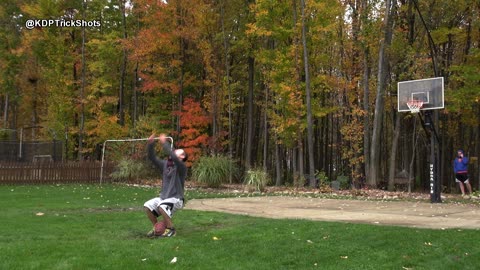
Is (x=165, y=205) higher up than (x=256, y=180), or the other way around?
(x=165, y=205)

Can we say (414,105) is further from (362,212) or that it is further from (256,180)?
(256,180)

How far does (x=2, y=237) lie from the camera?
803cm

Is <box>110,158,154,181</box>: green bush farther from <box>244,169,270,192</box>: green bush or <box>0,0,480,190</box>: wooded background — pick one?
<box>244,169,270,192</box>: green bush

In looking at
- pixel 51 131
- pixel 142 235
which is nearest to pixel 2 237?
pixel 142 235

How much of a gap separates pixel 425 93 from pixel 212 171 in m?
9.73

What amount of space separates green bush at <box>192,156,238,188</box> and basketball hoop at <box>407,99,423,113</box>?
895cm

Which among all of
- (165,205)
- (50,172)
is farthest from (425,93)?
(50,172)

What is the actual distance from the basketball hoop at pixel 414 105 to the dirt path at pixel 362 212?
3.48 meters

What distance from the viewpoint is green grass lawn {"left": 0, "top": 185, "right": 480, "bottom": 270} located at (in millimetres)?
6301

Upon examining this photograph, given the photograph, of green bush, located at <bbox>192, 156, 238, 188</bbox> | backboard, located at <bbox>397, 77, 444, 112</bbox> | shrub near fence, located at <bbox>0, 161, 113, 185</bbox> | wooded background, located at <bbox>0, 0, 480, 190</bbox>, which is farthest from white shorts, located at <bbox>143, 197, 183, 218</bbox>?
shrub near fence, located at <bbox>0, 161, 113, 185</bbox>

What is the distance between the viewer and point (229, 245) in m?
7.49

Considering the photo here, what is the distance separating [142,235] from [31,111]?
1518 inches

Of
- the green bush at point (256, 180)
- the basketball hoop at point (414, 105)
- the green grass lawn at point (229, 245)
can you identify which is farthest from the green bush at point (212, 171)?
the green grass lawn at point (229, 245)

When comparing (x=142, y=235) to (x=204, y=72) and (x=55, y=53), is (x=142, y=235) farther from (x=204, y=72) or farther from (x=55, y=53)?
(x=55, y=53)
